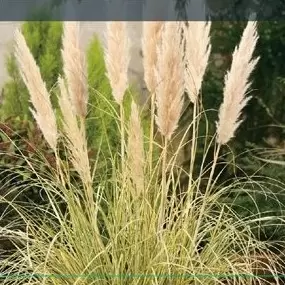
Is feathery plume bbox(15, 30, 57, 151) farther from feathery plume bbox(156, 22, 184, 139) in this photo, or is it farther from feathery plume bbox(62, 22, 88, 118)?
feathery plume bbox(156, 22, 184, 139)

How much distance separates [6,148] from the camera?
13.1 feet

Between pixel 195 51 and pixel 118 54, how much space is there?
298 millimetres

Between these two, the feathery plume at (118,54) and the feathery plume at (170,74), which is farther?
the feathery plume at (118,54)

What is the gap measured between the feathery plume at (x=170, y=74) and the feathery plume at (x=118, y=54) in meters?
0.16

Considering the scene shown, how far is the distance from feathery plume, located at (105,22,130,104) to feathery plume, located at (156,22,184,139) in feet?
0.52

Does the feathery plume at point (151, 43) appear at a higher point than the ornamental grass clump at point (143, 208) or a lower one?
higher

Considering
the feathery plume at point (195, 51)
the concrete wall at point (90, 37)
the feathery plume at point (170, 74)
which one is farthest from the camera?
the concrete wall at point (90, 37)

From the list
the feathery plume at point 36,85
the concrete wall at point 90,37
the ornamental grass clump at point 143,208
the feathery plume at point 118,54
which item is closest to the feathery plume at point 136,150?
the ornamental grass clump at point 143,208

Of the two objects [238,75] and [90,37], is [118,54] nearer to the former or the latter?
[238,75]

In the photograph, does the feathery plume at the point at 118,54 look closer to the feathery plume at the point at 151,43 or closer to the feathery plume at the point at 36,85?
the feathery plume at the point at 151,43

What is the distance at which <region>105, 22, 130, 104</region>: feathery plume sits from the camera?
3.13 m

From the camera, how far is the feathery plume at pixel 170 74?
2.98m

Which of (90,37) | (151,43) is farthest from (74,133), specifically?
(90,37)

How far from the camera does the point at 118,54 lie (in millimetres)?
3141
